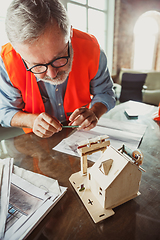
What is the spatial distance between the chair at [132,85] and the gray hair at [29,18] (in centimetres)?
287

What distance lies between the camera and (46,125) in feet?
3.01

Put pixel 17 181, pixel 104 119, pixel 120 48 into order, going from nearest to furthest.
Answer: pixel 17 181 → pixel 104 119 → pixel 120 48

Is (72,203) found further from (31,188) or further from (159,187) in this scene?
(159,187)

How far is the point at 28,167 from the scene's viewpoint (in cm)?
81

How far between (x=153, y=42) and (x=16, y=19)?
6.41 metres

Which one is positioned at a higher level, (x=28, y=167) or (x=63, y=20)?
(x=63, y=20)

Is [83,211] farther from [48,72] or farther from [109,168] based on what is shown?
[48,72]

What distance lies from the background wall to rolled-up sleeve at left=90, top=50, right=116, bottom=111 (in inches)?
164

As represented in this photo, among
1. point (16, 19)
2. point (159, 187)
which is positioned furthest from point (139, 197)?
point (16, 19)

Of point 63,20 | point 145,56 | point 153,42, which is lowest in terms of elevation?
point 145,56

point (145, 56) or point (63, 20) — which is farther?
point (145, 56)

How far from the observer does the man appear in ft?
2.38

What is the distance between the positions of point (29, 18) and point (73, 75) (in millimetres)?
601

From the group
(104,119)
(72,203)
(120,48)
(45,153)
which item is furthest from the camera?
(120,48)
